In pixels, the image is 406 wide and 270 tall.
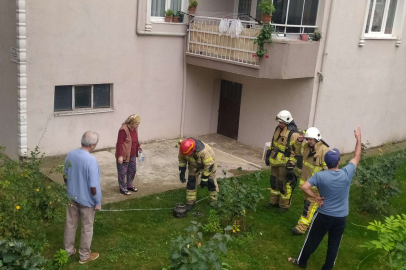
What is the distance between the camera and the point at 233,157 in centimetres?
1175

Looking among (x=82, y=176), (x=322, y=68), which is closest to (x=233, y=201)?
(x=82, y=176)

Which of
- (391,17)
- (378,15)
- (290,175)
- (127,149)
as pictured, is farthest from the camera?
(391,17)

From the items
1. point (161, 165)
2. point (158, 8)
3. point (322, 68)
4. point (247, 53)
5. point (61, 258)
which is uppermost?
point (158, 8)

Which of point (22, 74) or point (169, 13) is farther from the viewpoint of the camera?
point (169, 13)

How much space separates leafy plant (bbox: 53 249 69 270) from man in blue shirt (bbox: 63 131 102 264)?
9.3 inches

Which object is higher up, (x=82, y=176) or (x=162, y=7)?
(x=162, y=7)

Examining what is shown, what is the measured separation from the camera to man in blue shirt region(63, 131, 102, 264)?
226 inches

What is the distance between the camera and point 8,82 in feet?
33.9

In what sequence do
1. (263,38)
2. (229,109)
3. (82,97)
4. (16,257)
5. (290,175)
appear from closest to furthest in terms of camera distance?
1. (16,257)
2. (290,175)
3. (263,38)
4. (82,97)
5. (229,109)

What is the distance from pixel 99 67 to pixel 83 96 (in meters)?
0.82

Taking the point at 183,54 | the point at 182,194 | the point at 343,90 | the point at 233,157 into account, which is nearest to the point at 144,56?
the point at 183,54

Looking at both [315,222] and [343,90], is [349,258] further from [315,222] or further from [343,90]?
[343,90]

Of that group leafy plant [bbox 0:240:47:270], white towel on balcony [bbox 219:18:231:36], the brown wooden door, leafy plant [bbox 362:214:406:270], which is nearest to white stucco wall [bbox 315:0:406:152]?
white towel on balcony [bbox 219:18:231:36]

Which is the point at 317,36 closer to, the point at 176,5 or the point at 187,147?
the point at 176,5
